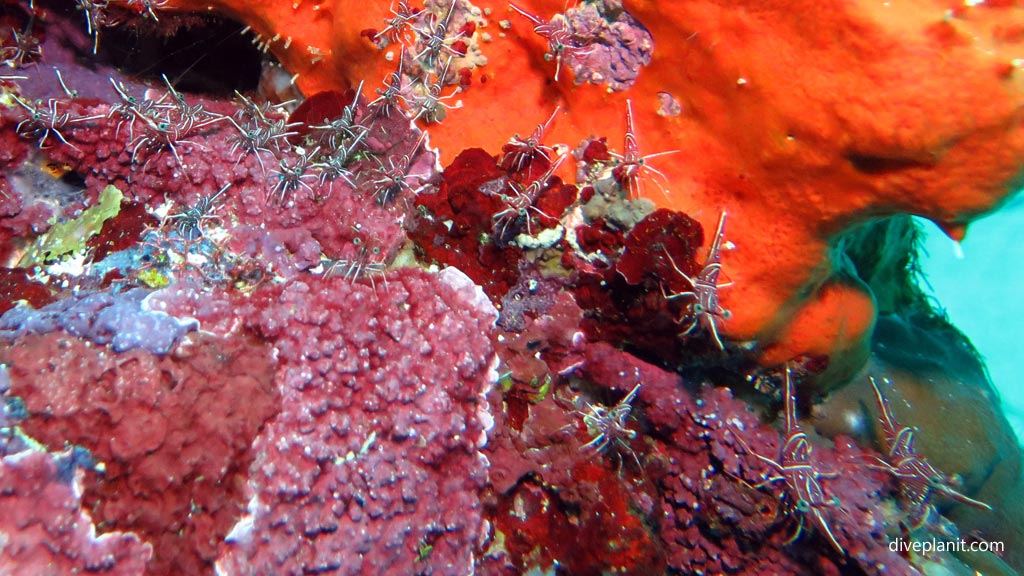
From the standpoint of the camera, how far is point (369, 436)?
10.3 ft

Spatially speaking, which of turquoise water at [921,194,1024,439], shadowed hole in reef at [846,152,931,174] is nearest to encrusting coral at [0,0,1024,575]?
shadowed hole in reef at [846,152,931,174]

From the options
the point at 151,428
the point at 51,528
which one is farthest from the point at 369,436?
the point at 51,528

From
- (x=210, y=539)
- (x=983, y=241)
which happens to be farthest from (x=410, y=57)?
(x=983, y=241)

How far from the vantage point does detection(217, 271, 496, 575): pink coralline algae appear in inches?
114

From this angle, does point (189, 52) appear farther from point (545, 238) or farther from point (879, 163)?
point (879, 163)

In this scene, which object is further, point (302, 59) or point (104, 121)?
point (302, 59)

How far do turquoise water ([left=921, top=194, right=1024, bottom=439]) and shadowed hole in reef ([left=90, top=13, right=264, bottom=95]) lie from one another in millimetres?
19461

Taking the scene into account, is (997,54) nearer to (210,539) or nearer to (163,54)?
(210,539)

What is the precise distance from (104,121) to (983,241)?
75.1 ft

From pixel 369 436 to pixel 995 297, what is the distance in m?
22.3

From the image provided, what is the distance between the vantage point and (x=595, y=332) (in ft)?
12.6

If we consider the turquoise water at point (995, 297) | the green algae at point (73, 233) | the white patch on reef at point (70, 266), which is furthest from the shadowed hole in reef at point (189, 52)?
the turquoise water at point (995, 297)

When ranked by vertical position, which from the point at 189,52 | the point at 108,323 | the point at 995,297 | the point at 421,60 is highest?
the point at 421,60

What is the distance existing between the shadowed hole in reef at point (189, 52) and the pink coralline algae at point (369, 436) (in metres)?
2.79
